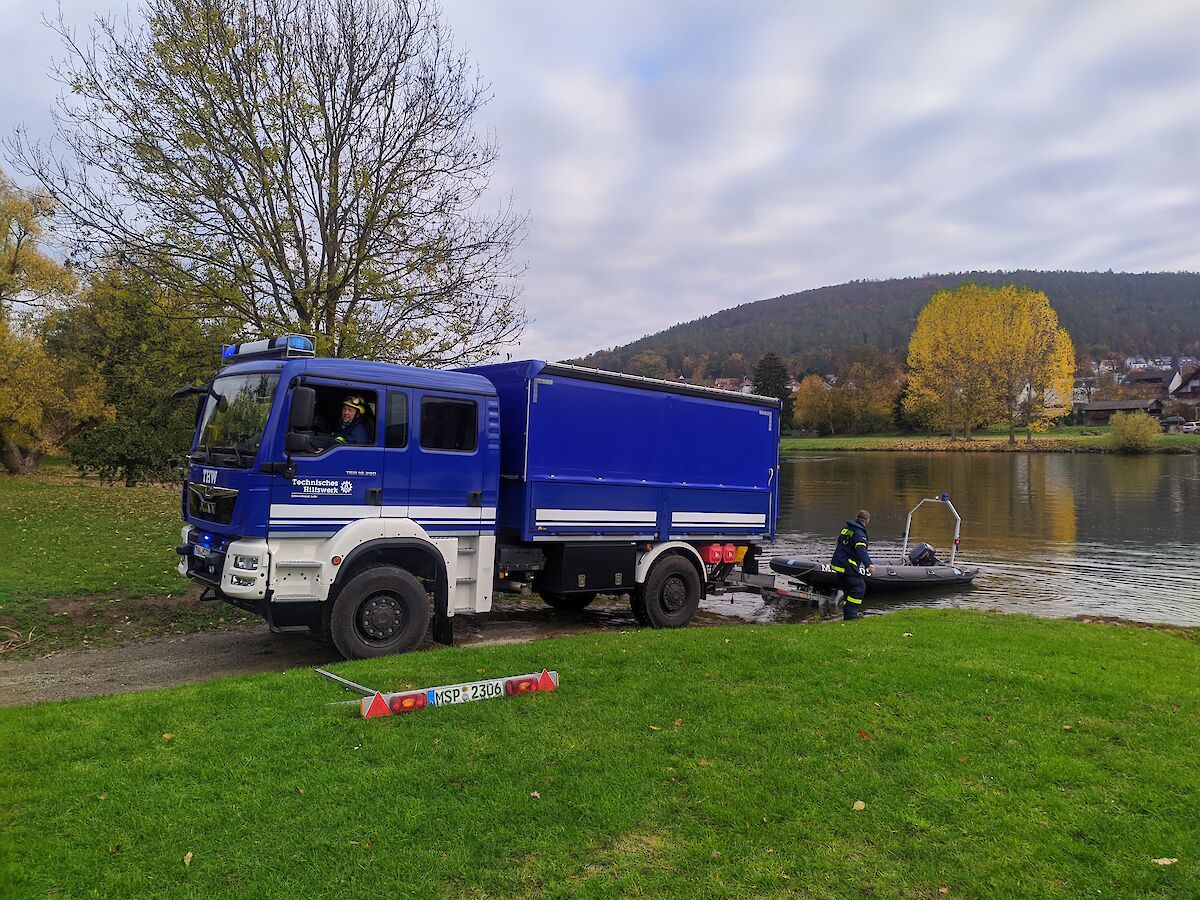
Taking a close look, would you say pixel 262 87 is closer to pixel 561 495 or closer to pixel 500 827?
pixel 561 495

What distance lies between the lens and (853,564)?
42.7 ft

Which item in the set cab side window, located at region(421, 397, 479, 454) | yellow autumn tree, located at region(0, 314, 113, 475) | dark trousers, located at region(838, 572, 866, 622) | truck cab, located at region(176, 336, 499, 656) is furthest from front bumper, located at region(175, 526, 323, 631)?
yellow autumn tree, located at region(0, 314, 113, 475)

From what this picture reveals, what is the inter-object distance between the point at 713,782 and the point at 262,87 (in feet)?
47.1

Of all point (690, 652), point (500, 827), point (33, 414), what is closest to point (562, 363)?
point (690, 652)

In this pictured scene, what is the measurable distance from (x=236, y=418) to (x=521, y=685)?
13.9 ft

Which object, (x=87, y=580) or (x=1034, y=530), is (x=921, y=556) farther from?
(x=87, y=580)

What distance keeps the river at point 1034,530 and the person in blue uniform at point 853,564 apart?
7.73ft

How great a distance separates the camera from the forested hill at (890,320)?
5512 inches

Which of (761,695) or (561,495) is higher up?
(561,495)

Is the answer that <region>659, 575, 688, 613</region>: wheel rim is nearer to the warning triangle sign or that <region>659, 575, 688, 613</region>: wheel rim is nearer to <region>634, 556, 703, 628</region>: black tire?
<region>634, 556, 703, 628</region>: black tire

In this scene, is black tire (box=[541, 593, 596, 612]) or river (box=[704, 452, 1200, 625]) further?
river (box=[704, 452, 1200, 625])

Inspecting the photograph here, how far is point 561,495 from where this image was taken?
32.1 ft

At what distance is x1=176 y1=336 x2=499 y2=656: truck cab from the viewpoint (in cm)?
754

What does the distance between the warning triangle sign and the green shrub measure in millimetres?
80979
